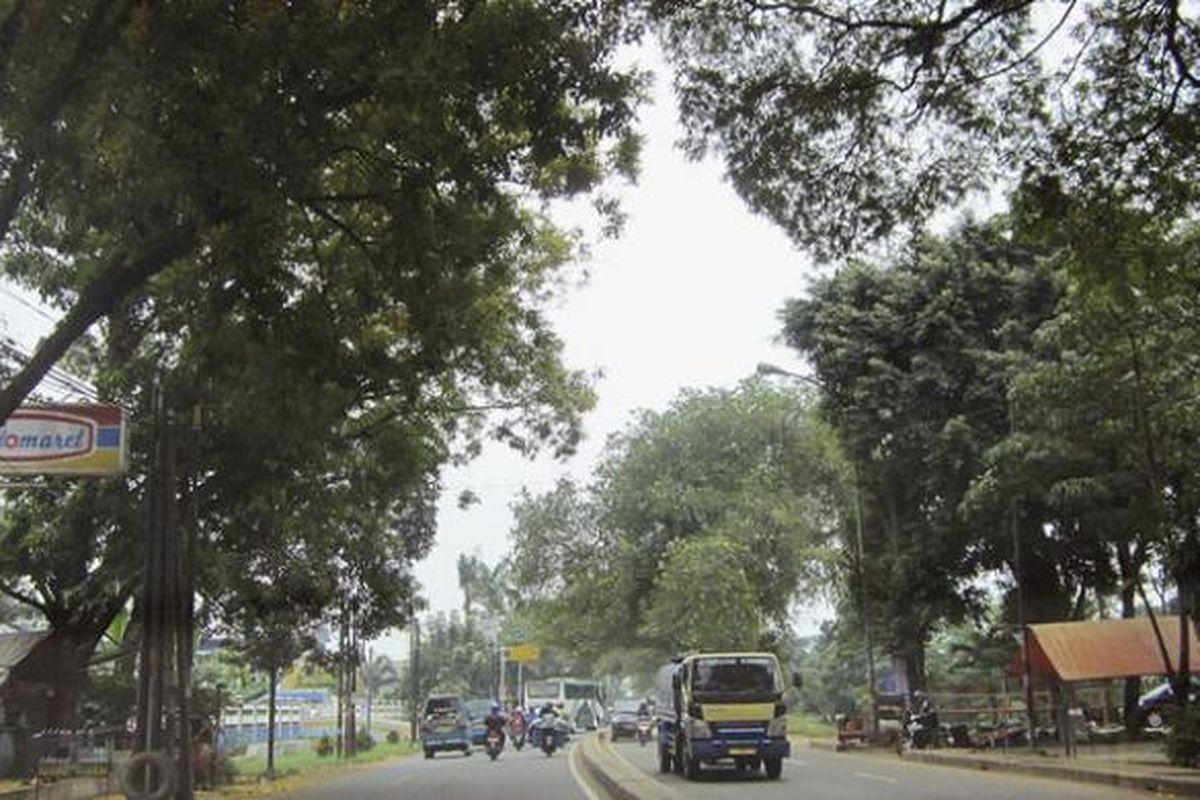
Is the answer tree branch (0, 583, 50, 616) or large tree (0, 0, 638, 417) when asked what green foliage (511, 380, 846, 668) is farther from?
large tree (0, 0, 638, 417)

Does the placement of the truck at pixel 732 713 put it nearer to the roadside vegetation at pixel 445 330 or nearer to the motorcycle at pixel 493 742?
the roadside vegetation at pixel 445 330

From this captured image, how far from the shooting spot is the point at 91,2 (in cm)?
1052

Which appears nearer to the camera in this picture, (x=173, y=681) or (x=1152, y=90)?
(x=1152, y=90)

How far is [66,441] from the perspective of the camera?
17.8m


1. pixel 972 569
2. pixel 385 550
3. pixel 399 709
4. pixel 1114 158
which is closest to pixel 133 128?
pixel 1114 158

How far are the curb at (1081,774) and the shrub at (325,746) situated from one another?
2400cm

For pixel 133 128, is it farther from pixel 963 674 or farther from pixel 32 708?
pixel 963 674

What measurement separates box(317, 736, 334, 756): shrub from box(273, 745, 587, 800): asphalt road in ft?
33.8

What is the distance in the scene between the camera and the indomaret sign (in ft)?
58.0

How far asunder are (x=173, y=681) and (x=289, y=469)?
392 centimetres

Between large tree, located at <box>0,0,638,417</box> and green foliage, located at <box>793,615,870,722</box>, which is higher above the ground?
large tree, located at <box>0,0,638,417</box>

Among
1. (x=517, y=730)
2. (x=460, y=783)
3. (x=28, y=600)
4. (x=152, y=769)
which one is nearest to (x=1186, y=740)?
(x=460, y=783)

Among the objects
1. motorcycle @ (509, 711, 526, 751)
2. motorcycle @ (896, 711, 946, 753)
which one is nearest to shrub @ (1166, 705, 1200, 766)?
motorcycle @ (896, 711, 946, 753)

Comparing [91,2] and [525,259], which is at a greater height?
[525,259]
